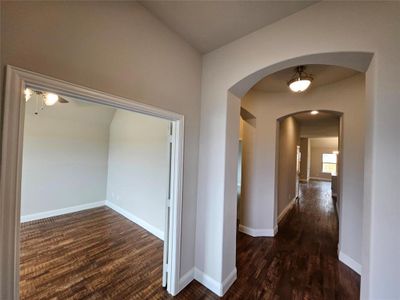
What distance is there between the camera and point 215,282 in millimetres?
1968

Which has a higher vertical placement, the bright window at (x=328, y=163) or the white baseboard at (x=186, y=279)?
the bright window at (x=328, y=163)

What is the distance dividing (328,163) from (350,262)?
37.2 ft

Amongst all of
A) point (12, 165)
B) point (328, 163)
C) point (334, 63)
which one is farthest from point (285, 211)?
point (328, 163)

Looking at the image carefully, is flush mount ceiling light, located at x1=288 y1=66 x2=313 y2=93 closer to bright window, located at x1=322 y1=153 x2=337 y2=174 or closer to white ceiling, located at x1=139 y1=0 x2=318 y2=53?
white ceiling, located at x1=139 y1=0 x2=318 y2=53

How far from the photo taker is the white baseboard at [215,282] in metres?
1.94

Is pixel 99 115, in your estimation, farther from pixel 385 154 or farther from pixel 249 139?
pixel 385 154

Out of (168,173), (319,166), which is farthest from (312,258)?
(319,166)

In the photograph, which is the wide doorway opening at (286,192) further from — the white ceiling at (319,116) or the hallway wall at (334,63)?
the hallway wall at (334,63)

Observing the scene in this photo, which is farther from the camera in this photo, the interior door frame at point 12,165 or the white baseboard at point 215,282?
the white baseboard at point 215,282

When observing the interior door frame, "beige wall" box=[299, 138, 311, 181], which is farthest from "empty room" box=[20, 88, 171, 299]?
"beige wall" box=[299, 138, 311, 181]

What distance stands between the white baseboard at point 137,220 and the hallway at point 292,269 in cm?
137

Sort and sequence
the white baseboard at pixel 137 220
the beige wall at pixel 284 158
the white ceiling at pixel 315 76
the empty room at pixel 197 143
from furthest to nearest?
1. the beige wall at pixel 284 158
2. the white baseboard at pixel 137 220
3. the white ceiling at pixel 315 76
4. the empty room at pixel 197 143

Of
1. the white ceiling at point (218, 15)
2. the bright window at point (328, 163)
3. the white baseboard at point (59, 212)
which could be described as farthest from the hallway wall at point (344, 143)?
the bright window at point (328, 163)

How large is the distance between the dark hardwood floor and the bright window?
9.78m
